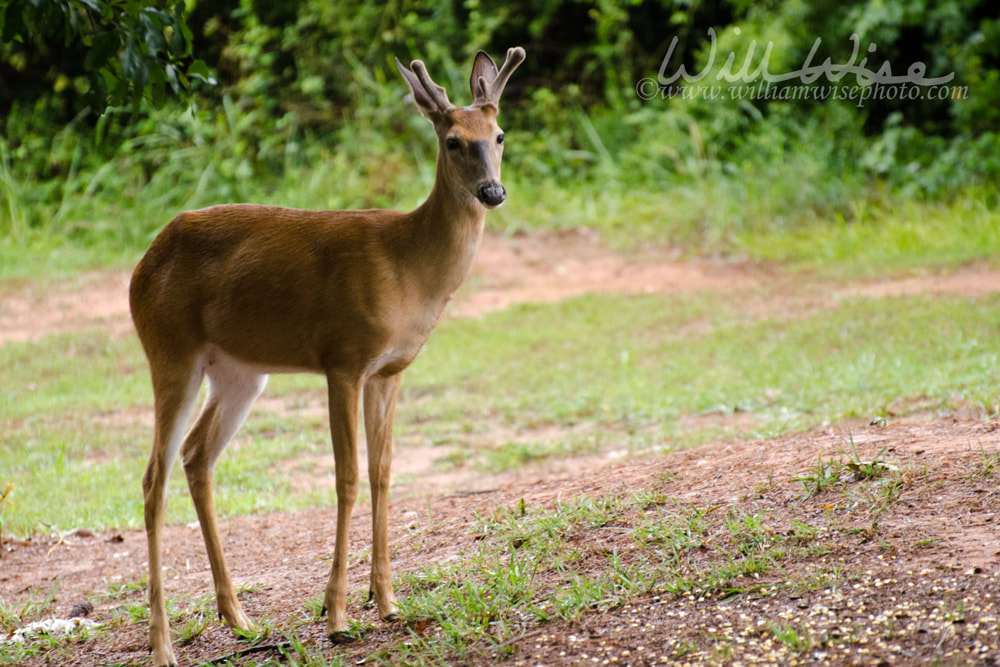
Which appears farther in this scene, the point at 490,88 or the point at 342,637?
the point at 490,88

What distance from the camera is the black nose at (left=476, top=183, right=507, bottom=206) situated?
370 cm

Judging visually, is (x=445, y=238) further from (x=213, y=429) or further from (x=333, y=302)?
(x=213, y=429)

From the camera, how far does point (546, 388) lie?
27.3 feet

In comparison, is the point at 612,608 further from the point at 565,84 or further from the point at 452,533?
the point at 565,84

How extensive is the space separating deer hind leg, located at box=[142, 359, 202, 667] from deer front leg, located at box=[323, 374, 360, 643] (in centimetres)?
57

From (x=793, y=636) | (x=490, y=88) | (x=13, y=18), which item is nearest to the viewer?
(x=793, y=636)

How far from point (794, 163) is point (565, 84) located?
471cm

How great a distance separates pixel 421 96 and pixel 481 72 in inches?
10.9

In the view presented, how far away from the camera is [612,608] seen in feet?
11.9

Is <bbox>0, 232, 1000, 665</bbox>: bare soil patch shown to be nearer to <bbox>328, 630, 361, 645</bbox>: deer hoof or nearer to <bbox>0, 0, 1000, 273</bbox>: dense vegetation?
<bbox>328, 630, 361, 645</bbox>: deer hoof

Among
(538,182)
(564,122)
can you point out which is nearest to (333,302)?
(538,182)

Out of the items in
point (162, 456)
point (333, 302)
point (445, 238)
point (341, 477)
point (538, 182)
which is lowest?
point (341, 477)

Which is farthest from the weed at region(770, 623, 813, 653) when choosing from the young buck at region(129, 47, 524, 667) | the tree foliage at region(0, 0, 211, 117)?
the tree foliage at region(0, 0, 211, 117)

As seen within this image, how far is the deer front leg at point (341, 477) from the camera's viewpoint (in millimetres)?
3768
